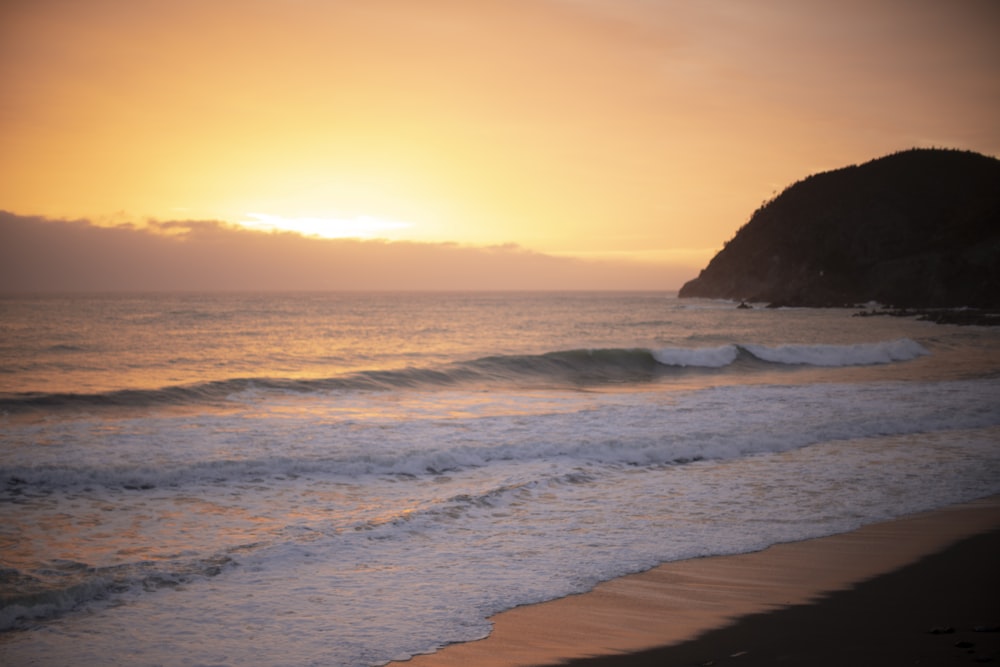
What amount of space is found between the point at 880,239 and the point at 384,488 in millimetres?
117003

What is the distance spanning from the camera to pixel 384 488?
10203 mm

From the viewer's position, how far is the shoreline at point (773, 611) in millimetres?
4926

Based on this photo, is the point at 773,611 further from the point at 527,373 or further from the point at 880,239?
the point at 880,239

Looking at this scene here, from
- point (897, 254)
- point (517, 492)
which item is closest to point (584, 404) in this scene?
point (517, 492)

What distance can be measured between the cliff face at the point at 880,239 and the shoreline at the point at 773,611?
91.9m

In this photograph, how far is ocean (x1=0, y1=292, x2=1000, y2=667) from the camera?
573cm

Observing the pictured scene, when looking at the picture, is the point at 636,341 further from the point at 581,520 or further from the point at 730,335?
the point at 581,520

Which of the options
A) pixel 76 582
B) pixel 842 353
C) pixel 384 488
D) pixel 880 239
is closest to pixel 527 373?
pixel 384 488

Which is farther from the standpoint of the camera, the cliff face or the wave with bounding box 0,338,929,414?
the cliff face

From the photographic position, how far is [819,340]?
133 feet

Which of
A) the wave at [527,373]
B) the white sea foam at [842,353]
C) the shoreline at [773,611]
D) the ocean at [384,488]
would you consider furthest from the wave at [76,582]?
the white sea foam at [842,353]

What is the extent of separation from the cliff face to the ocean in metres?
78.0

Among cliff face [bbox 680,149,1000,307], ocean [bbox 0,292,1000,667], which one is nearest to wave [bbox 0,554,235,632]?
ocean [bbox 0,292,1000,667]

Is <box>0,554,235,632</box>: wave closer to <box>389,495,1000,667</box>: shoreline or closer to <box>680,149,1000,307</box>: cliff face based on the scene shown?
<box>389,495,1000,667</box>: shoreline
